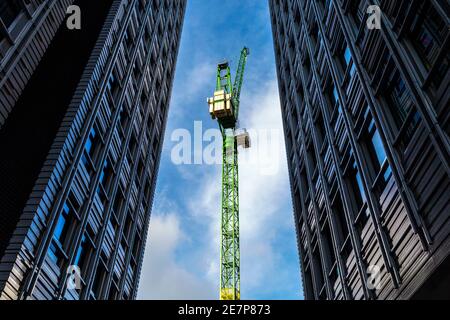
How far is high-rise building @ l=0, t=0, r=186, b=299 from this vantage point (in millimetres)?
15625

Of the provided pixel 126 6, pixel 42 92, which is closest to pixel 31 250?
pixel 42 92

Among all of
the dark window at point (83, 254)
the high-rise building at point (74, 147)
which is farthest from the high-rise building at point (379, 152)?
the dark window at point (83, 254)

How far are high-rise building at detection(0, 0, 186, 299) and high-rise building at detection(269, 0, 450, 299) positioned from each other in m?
12.0

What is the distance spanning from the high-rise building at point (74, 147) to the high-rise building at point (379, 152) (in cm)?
1202

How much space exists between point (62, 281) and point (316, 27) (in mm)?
21424

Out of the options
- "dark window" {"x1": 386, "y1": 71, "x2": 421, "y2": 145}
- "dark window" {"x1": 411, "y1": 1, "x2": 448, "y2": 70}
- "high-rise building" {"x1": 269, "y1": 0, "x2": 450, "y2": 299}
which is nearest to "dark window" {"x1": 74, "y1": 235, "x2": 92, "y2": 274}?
"high-rise building" {"x1": 269, "y1": 0, "x2": 450, "y2": 299}

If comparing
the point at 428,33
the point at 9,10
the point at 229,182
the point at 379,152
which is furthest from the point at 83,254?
the point at 229,182

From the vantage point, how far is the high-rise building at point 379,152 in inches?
470

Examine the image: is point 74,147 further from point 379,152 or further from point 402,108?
point 402,108

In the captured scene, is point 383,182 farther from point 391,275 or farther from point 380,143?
point 391,275

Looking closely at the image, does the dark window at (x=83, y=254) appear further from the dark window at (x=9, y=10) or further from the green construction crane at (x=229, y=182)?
the green construction crane at (x=229, y=182)

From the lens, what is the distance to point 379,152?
16672 mm

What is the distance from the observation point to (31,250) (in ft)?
52.5

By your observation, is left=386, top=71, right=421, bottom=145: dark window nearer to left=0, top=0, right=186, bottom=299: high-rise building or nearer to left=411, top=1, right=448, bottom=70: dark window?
left=411, top=1, right=448, bottom=70: dark window
